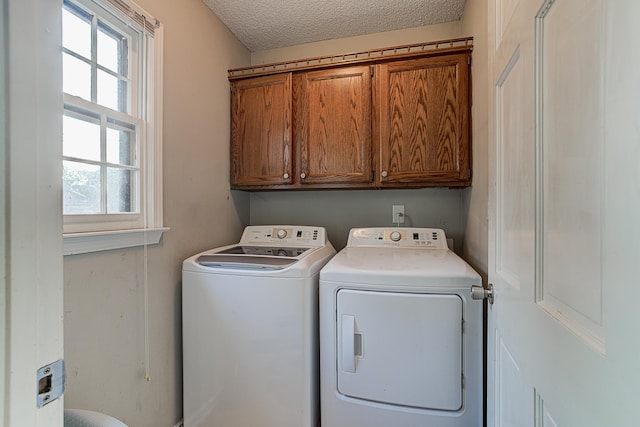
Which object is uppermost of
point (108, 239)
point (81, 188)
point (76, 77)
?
point (76, 77)

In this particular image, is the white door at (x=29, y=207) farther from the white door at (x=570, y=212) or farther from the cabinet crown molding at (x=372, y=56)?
the cabinet crown molding at (x=372, y=56)

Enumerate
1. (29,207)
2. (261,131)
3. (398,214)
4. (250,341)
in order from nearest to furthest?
(29,207) < (250,341) < (261,131) < (398,214)

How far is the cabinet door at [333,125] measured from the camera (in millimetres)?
1799

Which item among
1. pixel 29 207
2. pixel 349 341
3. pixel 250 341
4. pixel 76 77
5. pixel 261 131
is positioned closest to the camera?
pixel 29 207

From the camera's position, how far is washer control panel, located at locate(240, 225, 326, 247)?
192 centimetres

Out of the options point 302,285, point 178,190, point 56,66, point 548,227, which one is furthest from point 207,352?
point 548,227

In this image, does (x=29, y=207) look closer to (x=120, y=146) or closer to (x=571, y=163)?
(x=571, y=163)

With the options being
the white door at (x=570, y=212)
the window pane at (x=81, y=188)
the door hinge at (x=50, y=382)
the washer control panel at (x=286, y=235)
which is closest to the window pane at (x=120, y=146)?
the window pane at (x=81, y=188)

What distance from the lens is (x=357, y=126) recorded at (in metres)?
1.81

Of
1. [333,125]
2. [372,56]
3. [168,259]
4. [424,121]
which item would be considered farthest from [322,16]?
[168,259]

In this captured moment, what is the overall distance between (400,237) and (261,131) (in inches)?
48.3

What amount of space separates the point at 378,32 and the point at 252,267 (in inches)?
77.1

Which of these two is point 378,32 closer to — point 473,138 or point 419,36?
point 419,36

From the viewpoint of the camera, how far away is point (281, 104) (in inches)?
75.2
